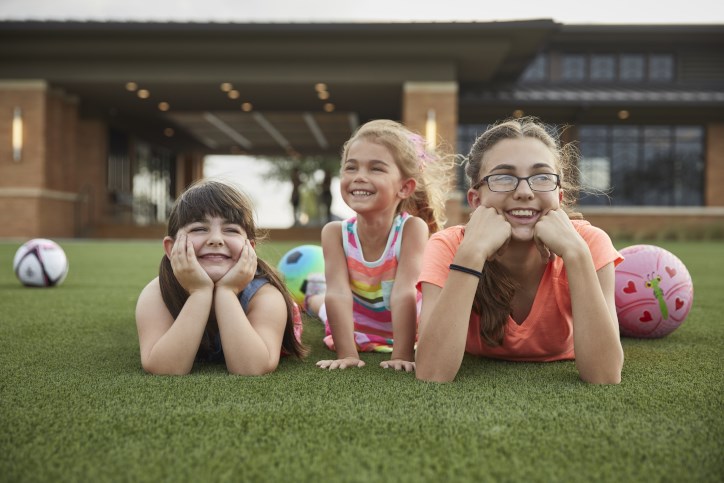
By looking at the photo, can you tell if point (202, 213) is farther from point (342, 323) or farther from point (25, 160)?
point (25, 160)

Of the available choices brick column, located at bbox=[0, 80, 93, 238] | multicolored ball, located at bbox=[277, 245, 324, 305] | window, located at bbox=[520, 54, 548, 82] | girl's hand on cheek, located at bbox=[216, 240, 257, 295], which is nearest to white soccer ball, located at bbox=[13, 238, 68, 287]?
multicolored ball, located at bbox=[277, 245, 324, 305]

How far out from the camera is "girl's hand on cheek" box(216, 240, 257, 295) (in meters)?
2.94

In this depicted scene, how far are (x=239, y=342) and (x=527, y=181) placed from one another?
1.43m

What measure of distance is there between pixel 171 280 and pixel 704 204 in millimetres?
26176

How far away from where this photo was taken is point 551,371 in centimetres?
302

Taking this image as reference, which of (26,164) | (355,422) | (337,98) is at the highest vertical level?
(337,98)

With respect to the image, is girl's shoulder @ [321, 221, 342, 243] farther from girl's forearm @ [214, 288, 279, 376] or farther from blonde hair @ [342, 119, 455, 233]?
girl's forearm @ [214, 288, 279, 376]

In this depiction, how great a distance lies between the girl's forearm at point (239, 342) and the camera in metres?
2.84

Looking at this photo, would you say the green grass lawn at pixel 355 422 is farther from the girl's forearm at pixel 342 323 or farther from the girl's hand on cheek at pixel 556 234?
the girl's hand on cheek at pixel 556 234

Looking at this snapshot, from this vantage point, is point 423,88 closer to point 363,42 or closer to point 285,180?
point 363,42

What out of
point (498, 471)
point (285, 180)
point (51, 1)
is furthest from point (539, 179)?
point (285, 180)

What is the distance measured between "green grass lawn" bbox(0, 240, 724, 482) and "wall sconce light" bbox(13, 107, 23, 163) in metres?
19.3

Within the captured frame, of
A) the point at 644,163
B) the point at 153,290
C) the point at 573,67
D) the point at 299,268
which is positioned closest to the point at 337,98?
the point at 573,67

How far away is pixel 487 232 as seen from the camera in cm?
269
